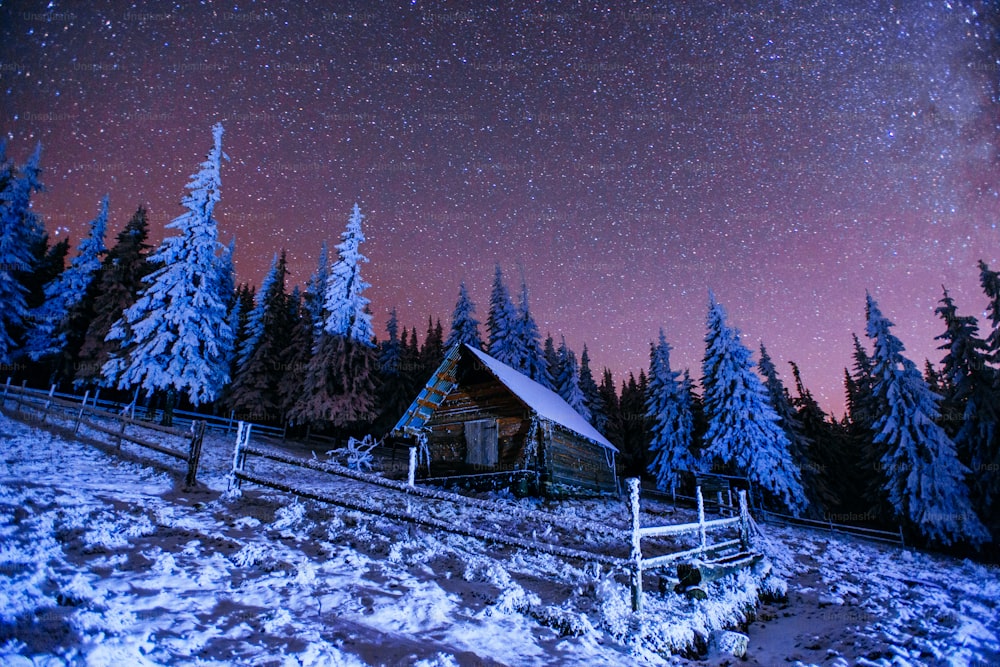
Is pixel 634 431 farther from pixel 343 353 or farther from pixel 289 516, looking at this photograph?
pixel 289 516

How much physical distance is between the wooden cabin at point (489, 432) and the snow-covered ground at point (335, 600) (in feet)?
29.9

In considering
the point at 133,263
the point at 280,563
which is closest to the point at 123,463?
the point at 280,563

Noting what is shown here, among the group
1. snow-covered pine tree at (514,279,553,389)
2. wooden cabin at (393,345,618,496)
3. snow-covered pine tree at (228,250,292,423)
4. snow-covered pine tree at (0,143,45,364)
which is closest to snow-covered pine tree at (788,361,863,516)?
snow-covered pine tree at (514,279,553,389)

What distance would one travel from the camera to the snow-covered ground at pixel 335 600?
4.66 meters

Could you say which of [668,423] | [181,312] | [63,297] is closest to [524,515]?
[181,312]

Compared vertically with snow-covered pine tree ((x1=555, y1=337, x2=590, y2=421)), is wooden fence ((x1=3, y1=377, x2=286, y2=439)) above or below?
below

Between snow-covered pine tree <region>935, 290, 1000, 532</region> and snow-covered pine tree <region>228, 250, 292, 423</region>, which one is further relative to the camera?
snow-covered pine tree <region>228, 250, 292, 423</region>

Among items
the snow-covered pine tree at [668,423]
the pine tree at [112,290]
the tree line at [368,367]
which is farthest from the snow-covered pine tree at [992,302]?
the pine tree at [112,290]

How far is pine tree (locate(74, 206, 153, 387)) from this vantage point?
29177 millimetres

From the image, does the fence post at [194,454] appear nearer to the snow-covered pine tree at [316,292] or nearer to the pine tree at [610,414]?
the snow-covered pine tree at [316,292]

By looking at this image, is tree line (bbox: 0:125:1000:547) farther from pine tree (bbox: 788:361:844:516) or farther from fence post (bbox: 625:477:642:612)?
fence post (bbox: 625:477:642:612)

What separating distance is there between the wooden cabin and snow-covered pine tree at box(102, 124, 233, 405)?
13481mm

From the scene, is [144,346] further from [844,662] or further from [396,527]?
[844,662]

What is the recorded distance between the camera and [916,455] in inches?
952
